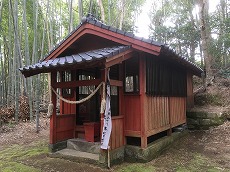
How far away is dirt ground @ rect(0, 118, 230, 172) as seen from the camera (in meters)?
4.63

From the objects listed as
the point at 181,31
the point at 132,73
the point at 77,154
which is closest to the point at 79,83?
the point at 132,73

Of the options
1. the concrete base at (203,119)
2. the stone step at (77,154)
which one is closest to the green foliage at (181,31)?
the concrete base at (203,119)

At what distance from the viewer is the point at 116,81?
502cm

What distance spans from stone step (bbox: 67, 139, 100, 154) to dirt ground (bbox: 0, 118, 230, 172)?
538 millimetres

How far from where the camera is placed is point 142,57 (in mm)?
5164

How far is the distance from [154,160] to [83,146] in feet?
6.08

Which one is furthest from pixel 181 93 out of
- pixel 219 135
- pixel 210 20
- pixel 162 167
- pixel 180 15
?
pixel 180 15

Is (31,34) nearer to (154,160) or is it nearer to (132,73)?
(132,73)

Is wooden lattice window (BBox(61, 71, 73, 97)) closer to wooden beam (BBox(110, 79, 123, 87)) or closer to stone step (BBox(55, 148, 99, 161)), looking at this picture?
stone step (BBox(55, 148, 99, 161))

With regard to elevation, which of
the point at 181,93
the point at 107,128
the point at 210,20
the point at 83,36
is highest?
the point at 210,20

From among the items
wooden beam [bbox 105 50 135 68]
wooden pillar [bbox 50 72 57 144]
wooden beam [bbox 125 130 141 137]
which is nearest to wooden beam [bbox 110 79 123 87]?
wooden beam [bbox 105 50 135 68]

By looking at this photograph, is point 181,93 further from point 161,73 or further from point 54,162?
point 54,162

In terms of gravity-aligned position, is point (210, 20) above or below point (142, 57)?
above

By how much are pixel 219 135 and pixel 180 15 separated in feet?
33.5
